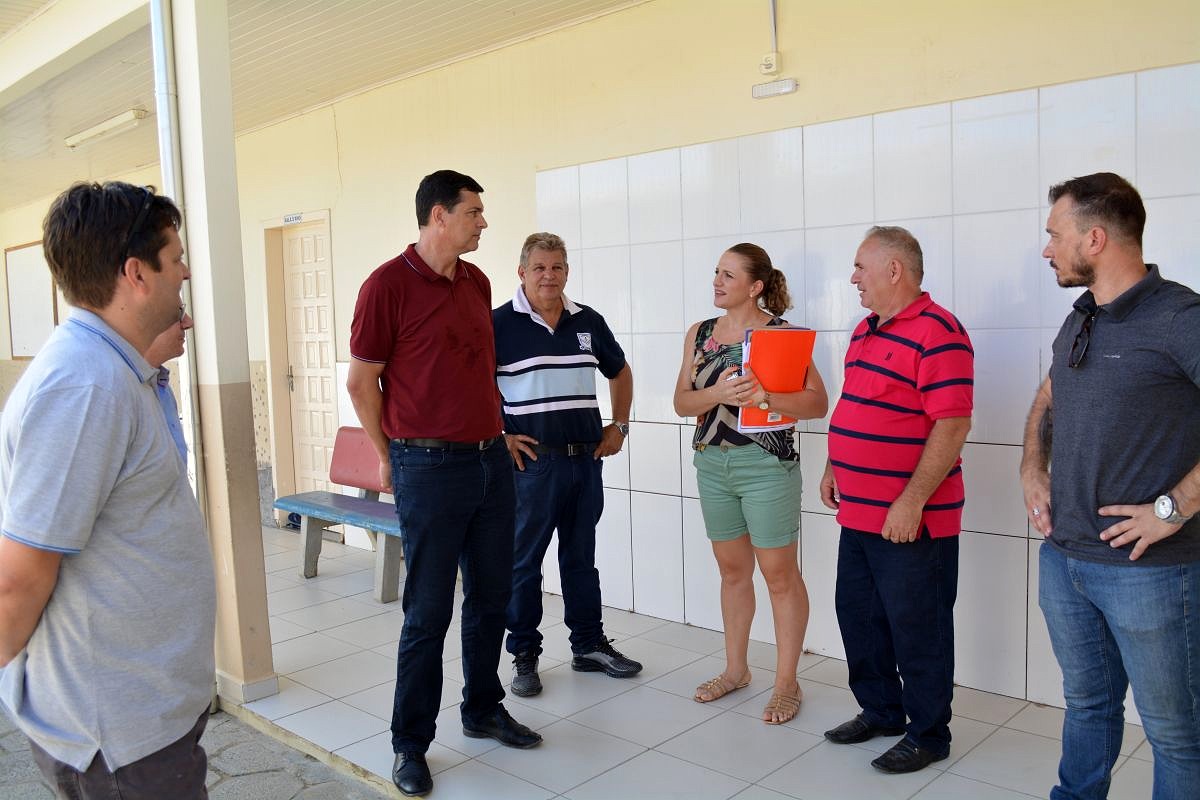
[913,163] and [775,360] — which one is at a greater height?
[913,163]

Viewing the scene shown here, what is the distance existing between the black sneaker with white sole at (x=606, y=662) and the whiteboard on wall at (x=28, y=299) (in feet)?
28.3

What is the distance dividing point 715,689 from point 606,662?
0.50 meters

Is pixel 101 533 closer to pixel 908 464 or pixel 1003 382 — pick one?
pixel 908 464

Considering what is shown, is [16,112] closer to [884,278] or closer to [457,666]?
[457,666]

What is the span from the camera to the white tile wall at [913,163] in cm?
326

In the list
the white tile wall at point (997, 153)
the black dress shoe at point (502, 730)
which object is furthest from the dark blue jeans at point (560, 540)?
the white tile wall at point (997, 153)

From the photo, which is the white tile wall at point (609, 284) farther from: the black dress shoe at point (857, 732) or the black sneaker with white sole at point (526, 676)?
the black dress shoe at point (857, 732)

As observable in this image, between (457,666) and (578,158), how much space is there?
8.07ft

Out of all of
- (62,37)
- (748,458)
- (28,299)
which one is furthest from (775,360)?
(28,299)

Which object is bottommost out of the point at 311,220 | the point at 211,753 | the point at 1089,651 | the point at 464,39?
the point at 211,753

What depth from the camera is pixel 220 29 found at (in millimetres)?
3330

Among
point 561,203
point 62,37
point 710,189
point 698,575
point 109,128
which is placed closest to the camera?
point 710,189

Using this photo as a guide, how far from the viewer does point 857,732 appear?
295cm

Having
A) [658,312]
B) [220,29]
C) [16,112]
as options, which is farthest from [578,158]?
[16,112]
